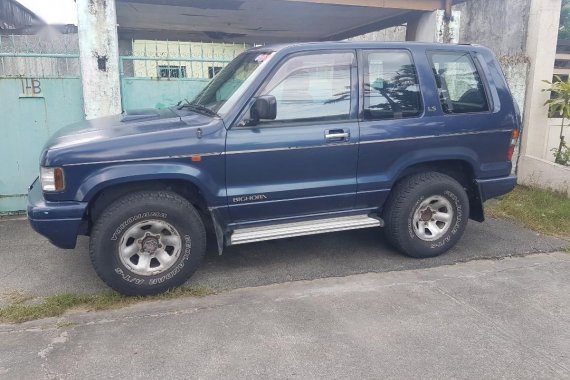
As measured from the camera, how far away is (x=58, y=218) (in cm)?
357

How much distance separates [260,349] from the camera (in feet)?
10.3

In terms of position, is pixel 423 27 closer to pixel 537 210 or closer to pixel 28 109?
pixel 537 210

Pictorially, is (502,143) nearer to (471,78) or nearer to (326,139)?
(471,78)

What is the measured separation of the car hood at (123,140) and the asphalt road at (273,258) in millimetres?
1199

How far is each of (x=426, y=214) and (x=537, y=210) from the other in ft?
7.86

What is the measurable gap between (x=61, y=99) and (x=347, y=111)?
3762 millimetres

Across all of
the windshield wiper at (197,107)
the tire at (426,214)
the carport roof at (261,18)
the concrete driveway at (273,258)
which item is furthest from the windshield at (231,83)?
the carport roof at (261,18)

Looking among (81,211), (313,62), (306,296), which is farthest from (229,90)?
(306,296)

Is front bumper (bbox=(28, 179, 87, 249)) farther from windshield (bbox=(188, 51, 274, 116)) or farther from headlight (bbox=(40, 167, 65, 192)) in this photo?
windshield (bbox=(188, 51, 274, 116))

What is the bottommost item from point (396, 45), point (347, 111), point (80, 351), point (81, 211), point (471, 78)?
point (80, 351)

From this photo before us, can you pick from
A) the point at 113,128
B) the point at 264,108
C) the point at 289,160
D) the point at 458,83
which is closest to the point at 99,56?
the point at 113,128

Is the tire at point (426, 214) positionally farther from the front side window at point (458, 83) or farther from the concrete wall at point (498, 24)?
the concrete wall at point (498, 24)

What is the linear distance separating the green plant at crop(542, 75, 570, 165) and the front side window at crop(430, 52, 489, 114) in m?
3.12

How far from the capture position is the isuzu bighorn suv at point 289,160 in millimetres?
3660
